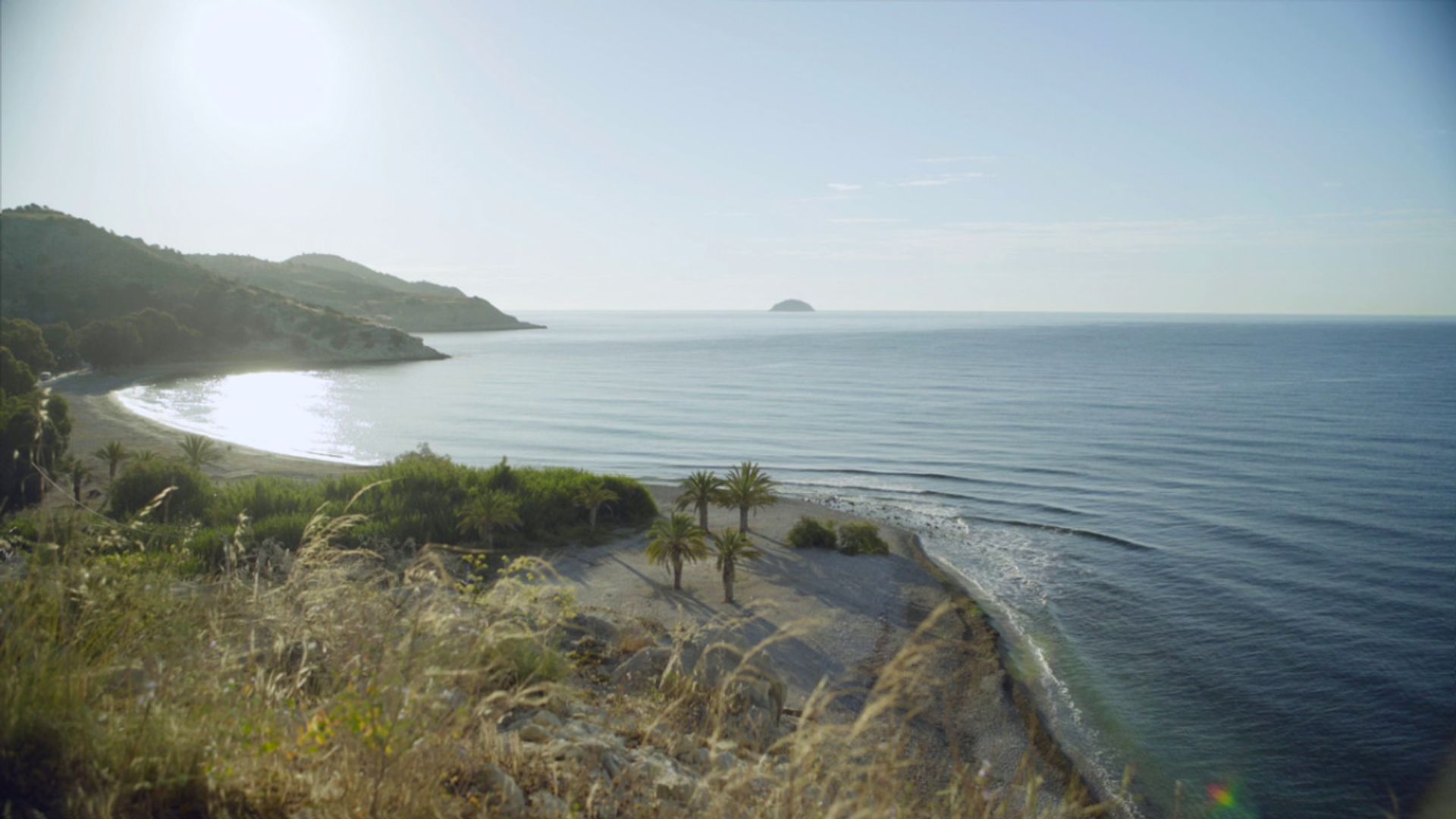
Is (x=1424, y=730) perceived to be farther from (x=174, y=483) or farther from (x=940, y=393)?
(x=940, y=393)

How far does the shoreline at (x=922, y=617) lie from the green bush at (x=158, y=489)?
10771 millimetres

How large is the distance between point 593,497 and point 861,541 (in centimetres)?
1086

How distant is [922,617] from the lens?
24.4 metres

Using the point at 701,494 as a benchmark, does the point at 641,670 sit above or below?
above

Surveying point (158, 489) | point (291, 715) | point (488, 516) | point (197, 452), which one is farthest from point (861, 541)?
point (197, 452)

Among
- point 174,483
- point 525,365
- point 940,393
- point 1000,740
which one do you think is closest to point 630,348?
point 525,365

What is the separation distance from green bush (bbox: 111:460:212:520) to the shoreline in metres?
10.8

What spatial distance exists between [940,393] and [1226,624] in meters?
58.7

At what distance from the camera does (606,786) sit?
5.14m

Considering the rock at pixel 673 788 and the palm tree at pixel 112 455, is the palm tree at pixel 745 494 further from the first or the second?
the palm tree at pixel 112 455

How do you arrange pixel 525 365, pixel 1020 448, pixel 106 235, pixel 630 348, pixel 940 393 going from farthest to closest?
pixel 630 348 < pixel 525 365 < pixel 106 235 < pixel 940 393 < pixel 1020 448

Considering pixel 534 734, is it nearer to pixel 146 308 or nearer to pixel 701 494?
pixel 701 494

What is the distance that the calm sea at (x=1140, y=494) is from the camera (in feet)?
58.3

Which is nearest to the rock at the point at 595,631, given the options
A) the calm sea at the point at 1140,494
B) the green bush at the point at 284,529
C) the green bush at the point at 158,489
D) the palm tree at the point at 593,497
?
the calm sea at the point at 1140,494
